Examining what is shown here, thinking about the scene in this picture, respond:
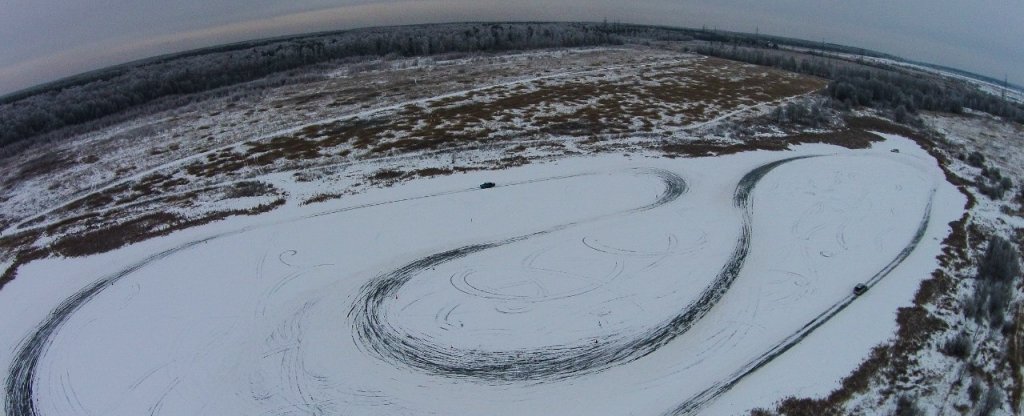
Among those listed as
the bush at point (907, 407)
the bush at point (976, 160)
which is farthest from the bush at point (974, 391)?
the bush at point (976, 160)

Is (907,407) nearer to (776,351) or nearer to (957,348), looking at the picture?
(776,351)

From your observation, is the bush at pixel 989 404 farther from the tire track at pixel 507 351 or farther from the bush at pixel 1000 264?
the bush at pixel 1000 264

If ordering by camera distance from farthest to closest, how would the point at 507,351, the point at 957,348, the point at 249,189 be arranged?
1. the point at 249,189
2. the point at 957,348
3. the point at 507,351

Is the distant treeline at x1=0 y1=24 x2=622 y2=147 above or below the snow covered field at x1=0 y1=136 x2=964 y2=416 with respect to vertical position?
above

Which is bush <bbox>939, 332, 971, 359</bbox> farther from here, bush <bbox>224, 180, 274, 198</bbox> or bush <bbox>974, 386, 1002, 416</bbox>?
bush <bbox>224, 180, 274, 198</bbox>

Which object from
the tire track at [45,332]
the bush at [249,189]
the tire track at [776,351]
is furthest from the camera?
the bush at [249,189]

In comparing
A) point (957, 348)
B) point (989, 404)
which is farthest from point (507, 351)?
point (957, 348)

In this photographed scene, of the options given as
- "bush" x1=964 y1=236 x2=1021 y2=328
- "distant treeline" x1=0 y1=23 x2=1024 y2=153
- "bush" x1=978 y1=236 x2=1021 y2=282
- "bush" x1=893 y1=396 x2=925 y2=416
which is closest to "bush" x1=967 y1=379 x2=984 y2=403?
"bush" x1=893 y1=396 x2=925 y2=416

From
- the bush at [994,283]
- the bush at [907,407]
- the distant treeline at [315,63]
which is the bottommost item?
the bush at [907,407]
